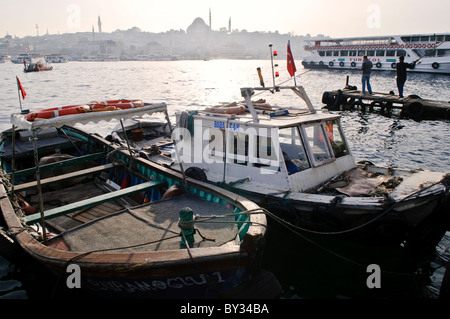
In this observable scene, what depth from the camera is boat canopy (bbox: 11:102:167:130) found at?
A: 515cm

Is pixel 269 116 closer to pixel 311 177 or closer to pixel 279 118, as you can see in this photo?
pixel 279 118

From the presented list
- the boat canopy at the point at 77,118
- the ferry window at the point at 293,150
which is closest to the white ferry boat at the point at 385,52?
the ferry window at the point at 293,150

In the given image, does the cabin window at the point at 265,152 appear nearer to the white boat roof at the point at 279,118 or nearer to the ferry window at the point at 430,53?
the white boat roof at the point at 279,118

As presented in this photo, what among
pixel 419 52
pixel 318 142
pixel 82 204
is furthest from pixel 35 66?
pixel 318 142

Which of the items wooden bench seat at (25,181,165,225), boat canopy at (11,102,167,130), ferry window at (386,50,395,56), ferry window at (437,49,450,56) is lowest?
wooden bench seat at (25,181,165,225)

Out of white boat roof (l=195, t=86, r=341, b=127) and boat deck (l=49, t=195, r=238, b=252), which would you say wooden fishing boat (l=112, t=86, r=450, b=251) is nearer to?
white boat roof (l=195, t=86, r=341, b=127)

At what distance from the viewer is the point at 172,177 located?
784 centimetres

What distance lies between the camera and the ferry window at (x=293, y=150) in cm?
757

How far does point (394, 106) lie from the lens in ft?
81.1

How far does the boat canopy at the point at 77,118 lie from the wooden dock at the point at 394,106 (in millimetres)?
21190

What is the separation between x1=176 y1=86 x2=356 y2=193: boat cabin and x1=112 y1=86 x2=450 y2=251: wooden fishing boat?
23mm

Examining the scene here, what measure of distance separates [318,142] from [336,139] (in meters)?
0.62

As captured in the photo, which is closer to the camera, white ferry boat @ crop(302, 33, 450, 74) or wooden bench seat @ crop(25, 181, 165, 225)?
wooden bench seat @ crop(25, 181, 165, 225)

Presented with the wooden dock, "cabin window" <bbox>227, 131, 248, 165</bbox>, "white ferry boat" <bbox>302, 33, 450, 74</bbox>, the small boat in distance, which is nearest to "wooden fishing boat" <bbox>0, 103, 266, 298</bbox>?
"cabin window" <bbox>227, 131, 248, 165</bbox>
